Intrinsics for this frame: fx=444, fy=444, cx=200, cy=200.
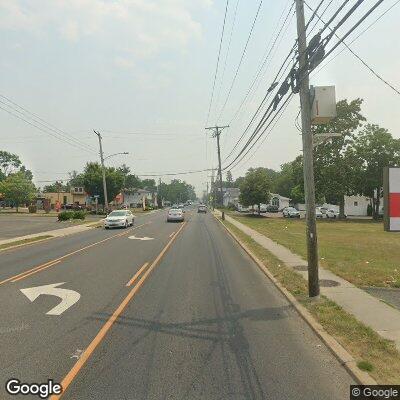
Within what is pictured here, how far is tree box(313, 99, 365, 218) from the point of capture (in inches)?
2105

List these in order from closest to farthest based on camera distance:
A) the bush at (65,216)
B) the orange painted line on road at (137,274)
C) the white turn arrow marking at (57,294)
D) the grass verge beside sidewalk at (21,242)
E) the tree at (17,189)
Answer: the white turn arrow marking at (57,294) → the orange painted line on road at (137,274) → the grass verge beside sidewalk at (21,242) → the bush at (65,216) → the tree at (17,189)

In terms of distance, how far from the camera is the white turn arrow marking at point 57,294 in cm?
946

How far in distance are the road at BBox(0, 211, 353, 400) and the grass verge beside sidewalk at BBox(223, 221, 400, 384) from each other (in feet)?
1.23

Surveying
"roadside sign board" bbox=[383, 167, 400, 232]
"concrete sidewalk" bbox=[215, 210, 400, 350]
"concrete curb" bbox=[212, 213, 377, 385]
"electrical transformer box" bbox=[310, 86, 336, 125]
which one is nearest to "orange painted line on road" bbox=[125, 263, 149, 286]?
"concrete curb" bbox=[212, 213, 377, 385]

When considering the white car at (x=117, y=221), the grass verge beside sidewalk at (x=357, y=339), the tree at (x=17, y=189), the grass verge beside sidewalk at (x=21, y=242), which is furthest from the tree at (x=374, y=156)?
the tree at (x=17, y=189)

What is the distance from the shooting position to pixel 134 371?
5.97 m

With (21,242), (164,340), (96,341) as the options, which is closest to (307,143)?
(164,340)

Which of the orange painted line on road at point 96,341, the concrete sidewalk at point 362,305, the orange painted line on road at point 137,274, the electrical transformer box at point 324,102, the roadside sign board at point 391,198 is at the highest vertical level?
the electrical transformer box at point 324,102

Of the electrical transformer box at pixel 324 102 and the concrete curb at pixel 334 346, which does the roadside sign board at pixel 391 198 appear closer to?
the concrete curb at pixel 334 346

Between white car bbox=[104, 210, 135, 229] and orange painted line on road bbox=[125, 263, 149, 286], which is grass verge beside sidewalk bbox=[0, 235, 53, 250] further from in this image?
orange painted line on road bbox=[125, 263, 149, 286]

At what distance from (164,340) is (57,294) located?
4504 mm

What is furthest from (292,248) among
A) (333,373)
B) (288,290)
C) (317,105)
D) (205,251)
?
(333,373)

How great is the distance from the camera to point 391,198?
8562 mm

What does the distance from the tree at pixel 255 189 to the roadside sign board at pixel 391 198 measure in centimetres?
5105
